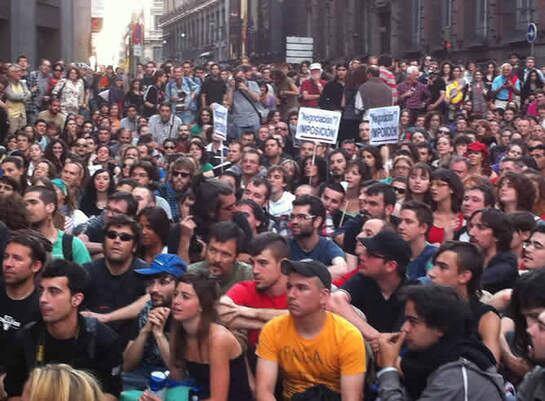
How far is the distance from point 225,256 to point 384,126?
9.08 metres

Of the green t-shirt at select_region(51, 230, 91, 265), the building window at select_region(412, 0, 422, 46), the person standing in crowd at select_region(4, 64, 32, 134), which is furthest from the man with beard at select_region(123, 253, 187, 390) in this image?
the building window at select_region(412, 0, 422, 46)

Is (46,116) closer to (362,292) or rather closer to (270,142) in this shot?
(270,142)

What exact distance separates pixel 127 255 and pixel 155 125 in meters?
13.6

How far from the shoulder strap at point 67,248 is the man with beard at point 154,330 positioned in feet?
4.46

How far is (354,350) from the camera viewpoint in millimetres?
6531

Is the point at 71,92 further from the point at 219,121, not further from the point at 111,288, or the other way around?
the point at 111,288

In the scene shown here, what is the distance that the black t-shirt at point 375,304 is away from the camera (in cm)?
734

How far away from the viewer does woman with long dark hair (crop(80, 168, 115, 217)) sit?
41.8 feet

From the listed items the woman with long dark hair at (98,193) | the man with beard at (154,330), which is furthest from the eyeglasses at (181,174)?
the man with beard at (154,330)

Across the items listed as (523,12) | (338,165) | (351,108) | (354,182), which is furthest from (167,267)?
(523,12)

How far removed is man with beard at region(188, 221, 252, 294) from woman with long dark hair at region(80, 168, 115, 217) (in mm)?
4767

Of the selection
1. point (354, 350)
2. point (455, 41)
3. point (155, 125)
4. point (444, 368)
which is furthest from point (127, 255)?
point (455, 41)

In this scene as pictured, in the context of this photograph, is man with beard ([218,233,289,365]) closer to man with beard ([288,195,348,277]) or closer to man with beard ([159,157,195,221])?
man with beard ([288,195,348,277])

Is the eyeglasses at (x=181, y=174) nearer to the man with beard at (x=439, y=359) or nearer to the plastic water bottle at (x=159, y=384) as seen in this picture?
the plastic water bottle at (x=159, y=384)
